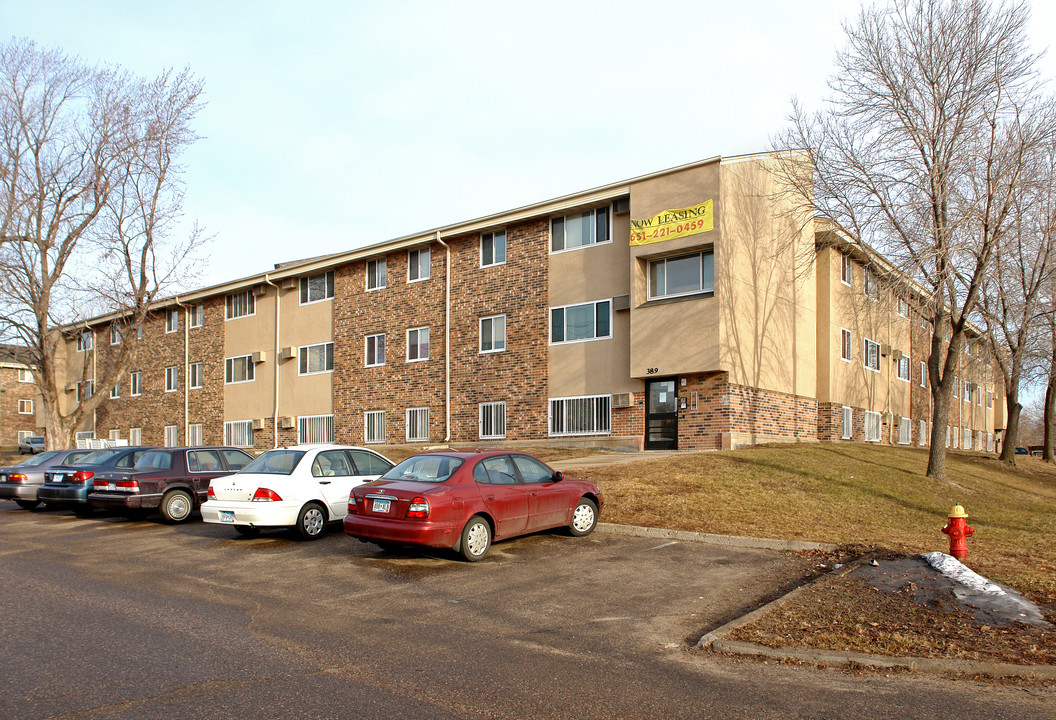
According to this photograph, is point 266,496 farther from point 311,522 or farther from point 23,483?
point 23,483

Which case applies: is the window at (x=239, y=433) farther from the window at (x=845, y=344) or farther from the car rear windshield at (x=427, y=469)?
the car rear windshield at (x=427, y=469)

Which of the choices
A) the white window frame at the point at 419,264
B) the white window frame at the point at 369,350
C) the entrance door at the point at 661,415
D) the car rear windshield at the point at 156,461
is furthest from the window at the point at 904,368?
the car rear windshield at the point at 156,461

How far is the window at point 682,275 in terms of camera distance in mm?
22438

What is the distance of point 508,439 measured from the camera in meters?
25.8

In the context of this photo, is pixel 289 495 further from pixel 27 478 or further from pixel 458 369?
pixel 458 369

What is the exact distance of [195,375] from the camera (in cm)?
3866

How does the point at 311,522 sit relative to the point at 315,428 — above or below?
below

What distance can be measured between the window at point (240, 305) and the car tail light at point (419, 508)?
1115 inches

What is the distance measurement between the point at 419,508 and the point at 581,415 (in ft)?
49.5

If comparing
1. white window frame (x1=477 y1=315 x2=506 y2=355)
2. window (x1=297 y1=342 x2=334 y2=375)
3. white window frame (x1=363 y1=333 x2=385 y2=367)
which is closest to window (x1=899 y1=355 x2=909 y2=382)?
white window frame (x1=477 y1=315 x2=506 y2=355)

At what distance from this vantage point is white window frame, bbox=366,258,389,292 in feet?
100

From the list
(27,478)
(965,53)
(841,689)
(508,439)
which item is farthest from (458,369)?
(841,689)

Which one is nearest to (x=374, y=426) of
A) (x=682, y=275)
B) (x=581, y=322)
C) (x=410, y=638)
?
(x=581, y=322)

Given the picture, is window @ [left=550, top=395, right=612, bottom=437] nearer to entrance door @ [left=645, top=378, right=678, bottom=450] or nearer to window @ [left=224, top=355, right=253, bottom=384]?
entrance door @ [left=645, top=378, right=678, bottom=450]
